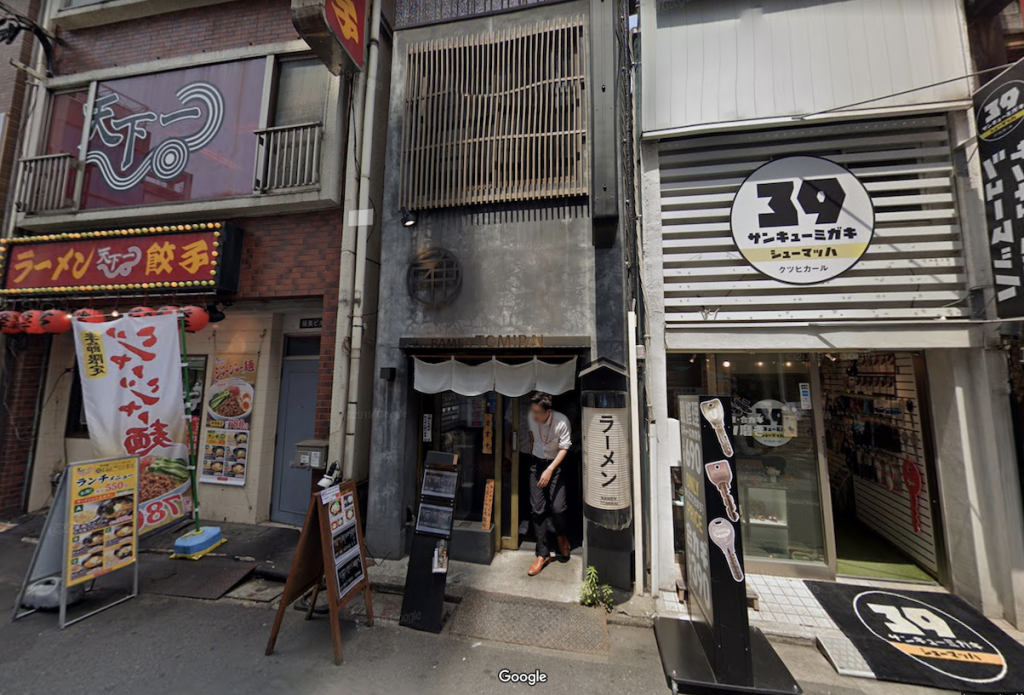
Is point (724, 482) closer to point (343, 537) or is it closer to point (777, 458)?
point (777, 458)

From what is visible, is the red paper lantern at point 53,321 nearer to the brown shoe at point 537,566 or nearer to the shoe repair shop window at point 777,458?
the brown shoe at point 537,566

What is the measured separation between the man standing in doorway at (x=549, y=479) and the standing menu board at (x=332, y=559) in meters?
2.15

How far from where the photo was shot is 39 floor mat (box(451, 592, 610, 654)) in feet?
12.8

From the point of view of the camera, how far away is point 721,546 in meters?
3.37

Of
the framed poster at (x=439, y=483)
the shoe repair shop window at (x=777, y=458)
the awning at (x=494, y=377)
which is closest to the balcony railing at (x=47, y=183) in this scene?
the awning at (x=494, y=377)

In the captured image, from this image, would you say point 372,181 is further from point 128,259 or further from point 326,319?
point 128,259

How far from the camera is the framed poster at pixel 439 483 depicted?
170 inches

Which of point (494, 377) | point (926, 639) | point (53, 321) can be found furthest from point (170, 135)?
point (926, 639)

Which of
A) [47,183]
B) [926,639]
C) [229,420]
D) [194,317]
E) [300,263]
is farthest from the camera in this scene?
[47,183]

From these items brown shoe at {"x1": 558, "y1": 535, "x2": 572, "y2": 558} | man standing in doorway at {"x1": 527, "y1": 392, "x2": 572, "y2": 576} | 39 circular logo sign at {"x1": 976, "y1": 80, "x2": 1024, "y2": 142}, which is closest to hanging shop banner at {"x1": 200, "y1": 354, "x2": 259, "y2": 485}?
man standing in doorway at {"x1": 527, "y1": 392, "x2": 572, "y2": 576}

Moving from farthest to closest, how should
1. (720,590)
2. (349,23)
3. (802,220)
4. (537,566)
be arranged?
(349,23), (537,566), (802,220), (720,590)

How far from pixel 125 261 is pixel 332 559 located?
259 inches

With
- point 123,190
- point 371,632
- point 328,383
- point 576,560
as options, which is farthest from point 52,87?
point 576,560

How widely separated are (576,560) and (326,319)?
5.06 m
